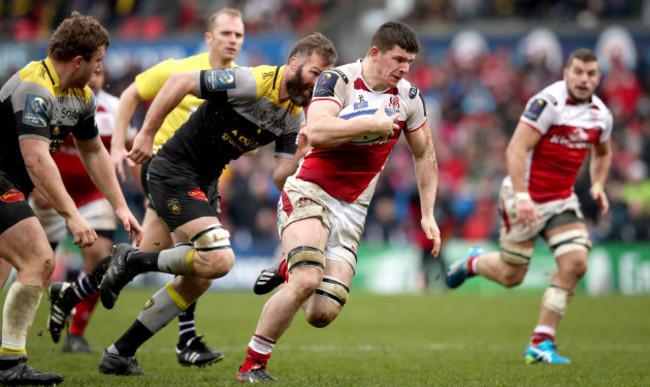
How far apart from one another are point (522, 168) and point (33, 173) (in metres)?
4.97

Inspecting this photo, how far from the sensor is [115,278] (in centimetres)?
695

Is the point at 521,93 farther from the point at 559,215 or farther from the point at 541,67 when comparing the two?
the point at 559,215

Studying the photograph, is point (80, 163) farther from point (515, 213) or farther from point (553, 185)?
point (553, 185)

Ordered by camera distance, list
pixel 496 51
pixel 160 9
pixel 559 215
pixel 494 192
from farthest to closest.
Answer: pixel 160 9 → pixel 496 51 → pixel 494 192 → pixel 559 215

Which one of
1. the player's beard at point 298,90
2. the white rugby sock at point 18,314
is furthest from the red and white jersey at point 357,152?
the white rugby sock at point 18,314

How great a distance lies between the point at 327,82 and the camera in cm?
639

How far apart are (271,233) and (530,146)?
11.7m

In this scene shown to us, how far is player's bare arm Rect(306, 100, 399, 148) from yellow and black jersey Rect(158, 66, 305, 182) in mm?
910

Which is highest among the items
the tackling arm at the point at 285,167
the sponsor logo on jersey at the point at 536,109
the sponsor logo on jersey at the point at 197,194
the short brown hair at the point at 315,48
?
the sponsor logo on jersey at the point at 536,109

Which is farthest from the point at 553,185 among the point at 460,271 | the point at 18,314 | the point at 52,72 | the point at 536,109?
the point at 18,314

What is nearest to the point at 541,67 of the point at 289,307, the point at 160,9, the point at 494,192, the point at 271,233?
the point at 494,192

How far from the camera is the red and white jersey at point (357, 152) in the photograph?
659 cm

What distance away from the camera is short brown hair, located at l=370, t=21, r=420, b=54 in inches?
253

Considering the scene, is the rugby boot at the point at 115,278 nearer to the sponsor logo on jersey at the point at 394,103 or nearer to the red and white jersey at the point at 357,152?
the red and white jersey at the point at 357,152
